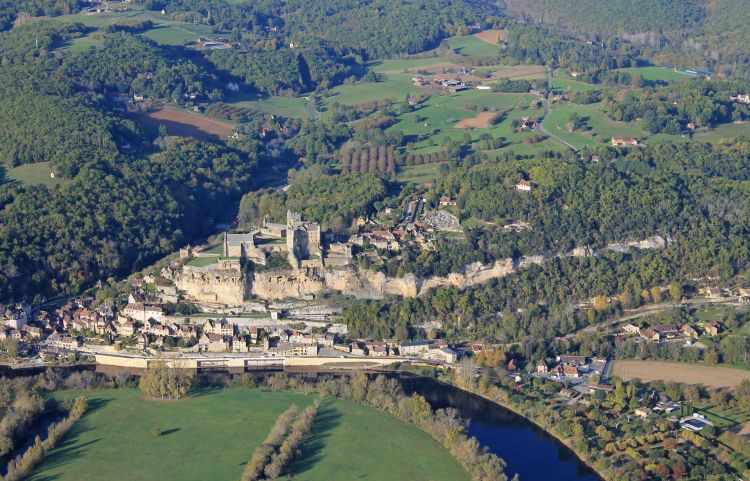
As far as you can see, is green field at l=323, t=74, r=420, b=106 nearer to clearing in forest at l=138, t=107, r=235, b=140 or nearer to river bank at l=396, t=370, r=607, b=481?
clearing in forest at l=138, t=107, r=235, b=140

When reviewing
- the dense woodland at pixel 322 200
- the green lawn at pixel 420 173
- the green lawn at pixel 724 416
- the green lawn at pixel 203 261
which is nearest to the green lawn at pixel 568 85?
the green lawn at pixel 420 173

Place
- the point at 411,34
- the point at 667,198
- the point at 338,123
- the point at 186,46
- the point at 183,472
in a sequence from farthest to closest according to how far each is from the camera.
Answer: the point at 411,34 < the point at 186,46 < the point at 338,123 < the point at 667,198 < the point at 183,472

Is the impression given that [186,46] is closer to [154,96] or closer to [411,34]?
[154,96]

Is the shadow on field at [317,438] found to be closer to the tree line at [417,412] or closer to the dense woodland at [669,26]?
the tree line at [417,412]

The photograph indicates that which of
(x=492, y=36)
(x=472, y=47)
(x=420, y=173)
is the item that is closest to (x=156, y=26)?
(x=472, y=47)

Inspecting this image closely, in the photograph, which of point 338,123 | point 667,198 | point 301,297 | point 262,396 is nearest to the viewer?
point 262,396

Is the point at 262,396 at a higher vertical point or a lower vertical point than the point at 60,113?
lower

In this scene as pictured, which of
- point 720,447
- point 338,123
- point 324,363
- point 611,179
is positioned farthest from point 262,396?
point 338,123
